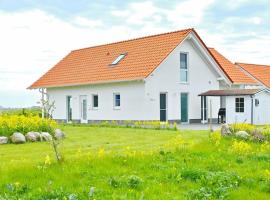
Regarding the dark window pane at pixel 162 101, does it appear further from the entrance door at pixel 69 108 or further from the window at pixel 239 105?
the entrance door at pixel 69 108

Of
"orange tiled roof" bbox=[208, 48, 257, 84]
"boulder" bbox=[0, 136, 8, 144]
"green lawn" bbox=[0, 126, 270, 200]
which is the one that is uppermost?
"orange tiled roof" bbox=[208, 48, 257, 84]

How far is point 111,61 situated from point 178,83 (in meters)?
5.63

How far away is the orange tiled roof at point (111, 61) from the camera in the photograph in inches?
1200

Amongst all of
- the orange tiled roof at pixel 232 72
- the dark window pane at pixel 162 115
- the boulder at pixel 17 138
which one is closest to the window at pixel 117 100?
the dark window pane at pixel 162 115

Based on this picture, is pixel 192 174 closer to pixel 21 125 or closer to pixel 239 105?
pixel 21 125

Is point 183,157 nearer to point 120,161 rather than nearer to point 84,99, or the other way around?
point 120,161

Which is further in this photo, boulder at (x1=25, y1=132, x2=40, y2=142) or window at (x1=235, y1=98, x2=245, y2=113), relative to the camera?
window at (x1=235, y1=98, x2=245, y2=113)

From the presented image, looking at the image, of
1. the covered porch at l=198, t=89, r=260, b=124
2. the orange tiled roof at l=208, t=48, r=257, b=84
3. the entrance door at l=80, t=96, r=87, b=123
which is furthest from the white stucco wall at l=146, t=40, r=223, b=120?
the entrance door at l=80, t=96, r=87, b=123

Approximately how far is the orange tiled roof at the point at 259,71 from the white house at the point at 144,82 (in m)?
7.67

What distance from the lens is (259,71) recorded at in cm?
4706

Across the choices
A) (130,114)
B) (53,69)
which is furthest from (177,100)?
(53,69)

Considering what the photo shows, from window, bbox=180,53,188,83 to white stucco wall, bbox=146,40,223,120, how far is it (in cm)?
28

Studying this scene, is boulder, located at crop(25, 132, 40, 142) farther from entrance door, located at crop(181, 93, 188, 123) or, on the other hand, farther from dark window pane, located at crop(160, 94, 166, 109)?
entrance door, located at crop(181, 93, 188, 123)

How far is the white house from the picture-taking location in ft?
98.9
